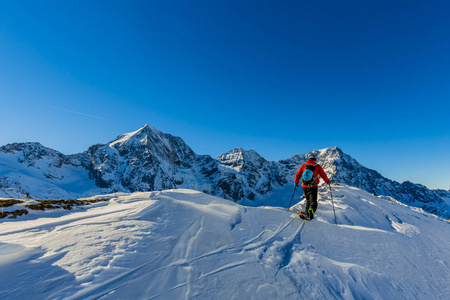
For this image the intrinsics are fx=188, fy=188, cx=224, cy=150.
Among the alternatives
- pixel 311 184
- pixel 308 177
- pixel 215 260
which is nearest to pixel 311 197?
pixel 311 184

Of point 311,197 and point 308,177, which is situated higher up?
point 308,177

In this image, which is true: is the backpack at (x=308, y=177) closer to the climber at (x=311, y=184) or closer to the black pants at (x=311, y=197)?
the climber at (x=311, y=184)

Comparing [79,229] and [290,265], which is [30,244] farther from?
[290,265]

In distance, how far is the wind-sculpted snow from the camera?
3855 mm

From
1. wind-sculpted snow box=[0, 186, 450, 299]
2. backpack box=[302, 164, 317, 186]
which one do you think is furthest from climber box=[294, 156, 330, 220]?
wind-sculpted snow box=[0, 186, 450, 299]

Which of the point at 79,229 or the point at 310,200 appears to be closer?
the point at 79,229

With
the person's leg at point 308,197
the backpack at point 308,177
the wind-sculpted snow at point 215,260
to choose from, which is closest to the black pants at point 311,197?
the person's leg at point 308,197

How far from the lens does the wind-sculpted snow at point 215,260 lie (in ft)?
12.6

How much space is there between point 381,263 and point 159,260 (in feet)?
20.4

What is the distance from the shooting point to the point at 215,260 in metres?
5.07

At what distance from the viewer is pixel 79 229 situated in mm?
6391

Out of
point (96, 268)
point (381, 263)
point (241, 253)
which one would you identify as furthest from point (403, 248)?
point (96, 268)

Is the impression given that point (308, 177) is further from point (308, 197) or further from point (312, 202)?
point (312, 202)

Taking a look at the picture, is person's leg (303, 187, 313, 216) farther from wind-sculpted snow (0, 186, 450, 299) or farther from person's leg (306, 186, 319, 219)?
wind-sculpted snow (0, 186, 450, 299)
